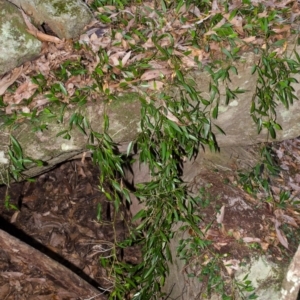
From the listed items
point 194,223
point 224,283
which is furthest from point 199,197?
point 224,283

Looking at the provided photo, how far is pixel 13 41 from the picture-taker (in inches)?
102

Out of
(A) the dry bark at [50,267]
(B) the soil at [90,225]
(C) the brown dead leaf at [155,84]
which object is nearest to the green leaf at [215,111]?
(C) the brown dead leaf at [155,84]

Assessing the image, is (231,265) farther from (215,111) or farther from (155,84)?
(155,84)

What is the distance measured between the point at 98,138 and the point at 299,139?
3033 mm

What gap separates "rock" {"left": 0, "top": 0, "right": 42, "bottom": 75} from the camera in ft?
8.42

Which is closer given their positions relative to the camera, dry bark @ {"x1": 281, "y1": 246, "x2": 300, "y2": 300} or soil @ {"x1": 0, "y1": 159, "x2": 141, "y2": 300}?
dry bark @ {"x1": 281, "y1": 246, "x2": 300, "y2": 300}

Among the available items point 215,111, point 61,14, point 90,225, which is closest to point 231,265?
point 215,111

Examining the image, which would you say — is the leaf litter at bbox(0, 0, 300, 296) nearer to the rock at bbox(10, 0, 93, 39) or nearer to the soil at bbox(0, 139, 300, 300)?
the rock at bbox(10, 0, 93, 39)

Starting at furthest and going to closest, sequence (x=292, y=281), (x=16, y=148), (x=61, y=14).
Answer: (x=61, y=14), (x=16, y=148), (x=292, y=281)

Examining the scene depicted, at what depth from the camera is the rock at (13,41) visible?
8.42 ft

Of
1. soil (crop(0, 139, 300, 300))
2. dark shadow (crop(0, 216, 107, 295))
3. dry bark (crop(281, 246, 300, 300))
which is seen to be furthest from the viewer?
dark shadow (crop(0, 216, 107, 295))

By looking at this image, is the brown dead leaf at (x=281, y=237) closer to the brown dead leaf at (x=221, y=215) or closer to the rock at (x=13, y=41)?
the brown dead leaf at (x=221, y=215)

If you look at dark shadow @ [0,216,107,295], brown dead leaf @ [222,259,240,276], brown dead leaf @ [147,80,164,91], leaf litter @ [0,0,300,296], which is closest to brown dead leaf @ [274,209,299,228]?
brown dead leaf @ [222,259,240,276]

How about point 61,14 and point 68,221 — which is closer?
point 61,14
